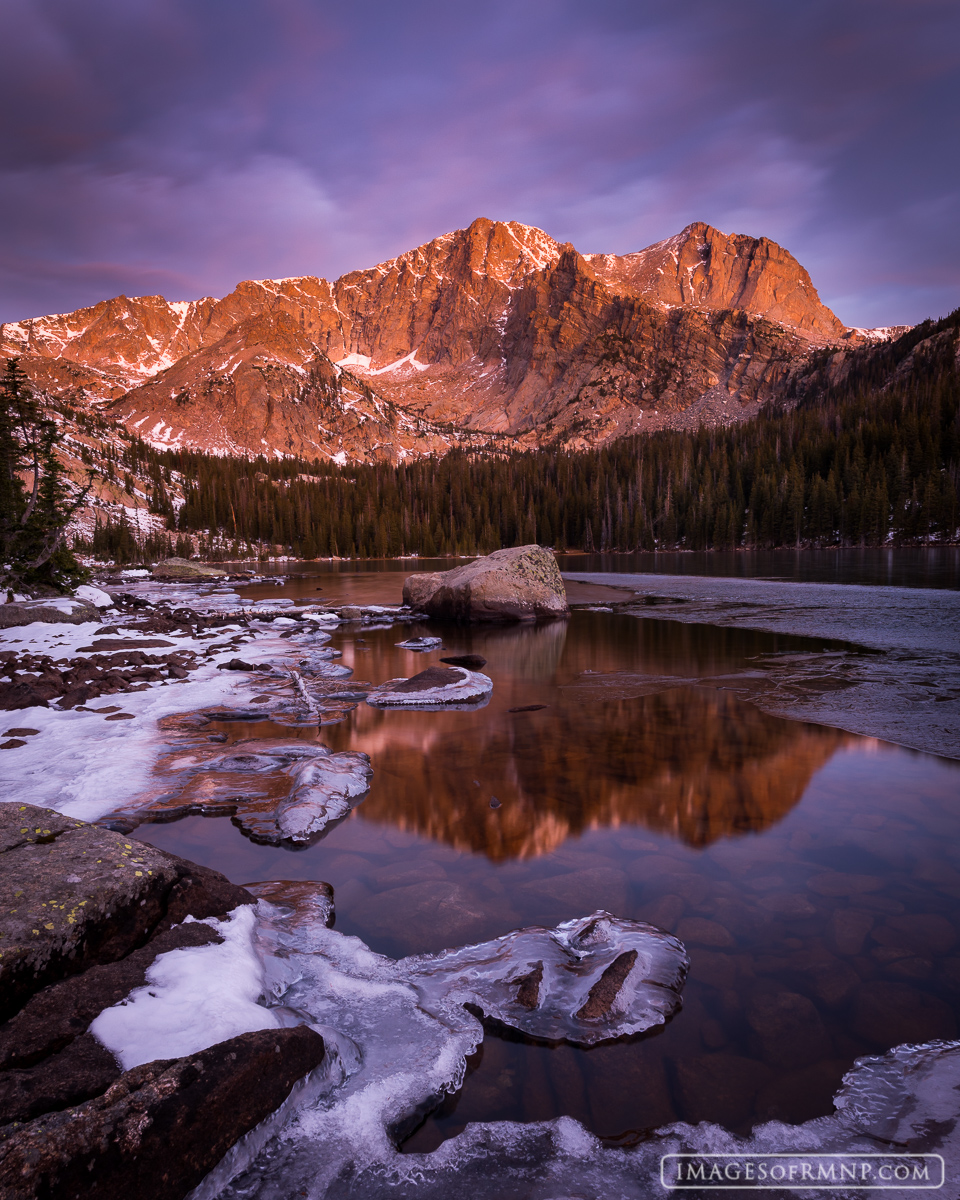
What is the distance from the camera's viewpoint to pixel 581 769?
26.4 ft

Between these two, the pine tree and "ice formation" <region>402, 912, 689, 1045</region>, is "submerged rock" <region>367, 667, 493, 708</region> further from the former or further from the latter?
the pine tree

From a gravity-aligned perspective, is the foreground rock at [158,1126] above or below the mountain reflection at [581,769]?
above

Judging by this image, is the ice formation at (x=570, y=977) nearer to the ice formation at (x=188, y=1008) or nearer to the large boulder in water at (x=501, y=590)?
the ice formation at (x=188, y=1008)

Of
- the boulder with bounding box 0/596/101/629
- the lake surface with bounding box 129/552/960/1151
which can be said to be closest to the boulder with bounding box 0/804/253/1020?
the lake surface with bounding box 129/552/960/1151

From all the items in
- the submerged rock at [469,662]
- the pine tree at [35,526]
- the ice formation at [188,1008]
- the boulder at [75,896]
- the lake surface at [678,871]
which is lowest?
the lake surface at [678,871]

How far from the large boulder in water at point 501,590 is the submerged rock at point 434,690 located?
11261 millimetres

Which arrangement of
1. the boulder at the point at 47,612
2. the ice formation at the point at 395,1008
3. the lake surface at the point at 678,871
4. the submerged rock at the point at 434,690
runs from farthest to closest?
the boulder at the point at 47,612, the submerged rock at the point at 434,690, the lake surface at the point at 678,871, the ice formation at the point at 395,1008

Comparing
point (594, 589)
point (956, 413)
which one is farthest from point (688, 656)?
point (956, 413)

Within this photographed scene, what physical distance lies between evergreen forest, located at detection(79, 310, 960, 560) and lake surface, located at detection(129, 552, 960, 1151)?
9153 cm

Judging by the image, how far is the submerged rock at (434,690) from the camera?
38.7 ft

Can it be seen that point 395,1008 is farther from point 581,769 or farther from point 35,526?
point 35,526

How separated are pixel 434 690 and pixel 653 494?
4476 inches

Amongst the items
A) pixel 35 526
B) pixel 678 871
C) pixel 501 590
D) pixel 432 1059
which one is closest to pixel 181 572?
pixel 35 526

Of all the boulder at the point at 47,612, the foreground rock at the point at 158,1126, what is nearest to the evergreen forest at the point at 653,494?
the boulder at the point at 47,612
